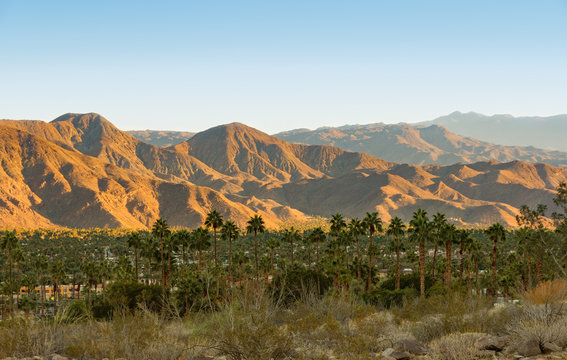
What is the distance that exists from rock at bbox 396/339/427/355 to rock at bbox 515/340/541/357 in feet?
8.78

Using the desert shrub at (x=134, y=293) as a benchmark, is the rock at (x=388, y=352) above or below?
above

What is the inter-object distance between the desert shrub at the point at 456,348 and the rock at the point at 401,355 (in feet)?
2.28

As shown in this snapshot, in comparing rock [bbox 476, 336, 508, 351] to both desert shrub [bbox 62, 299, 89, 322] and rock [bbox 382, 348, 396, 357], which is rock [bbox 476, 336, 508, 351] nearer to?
rock [bbox 382, 348, 396, 357]

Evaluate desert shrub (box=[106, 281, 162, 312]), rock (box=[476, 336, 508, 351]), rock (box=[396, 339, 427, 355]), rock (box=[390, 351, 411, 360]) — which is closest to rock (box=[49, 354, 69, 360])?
rock (box=[390, 351, 411, 360])

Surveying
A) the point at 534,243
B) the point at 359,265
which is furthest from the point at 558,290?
the point at 359,265

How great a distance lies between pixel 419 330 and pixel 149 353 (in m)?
9.36

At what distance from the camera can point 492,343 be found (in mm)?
12914

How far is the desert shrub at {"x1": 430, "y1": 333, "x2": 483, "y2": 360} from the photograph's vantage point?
11984 mm

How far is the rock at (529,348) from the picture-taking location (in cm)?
1188

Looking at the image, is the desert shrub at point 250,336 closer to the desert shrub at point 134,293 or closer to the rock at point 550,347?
the rock at point 550,347

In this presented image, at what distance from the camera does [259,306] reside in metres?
13.1

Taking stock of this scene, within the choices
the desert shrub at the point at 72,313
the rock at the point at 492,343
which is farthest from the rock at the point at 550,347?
the desert shrub at the point at 72,313

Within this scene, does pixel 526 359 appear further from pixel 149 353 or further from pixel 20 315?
pixel 20 315

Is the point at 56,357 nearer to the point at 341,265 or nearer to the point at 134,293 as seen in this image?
the point at 134,293
